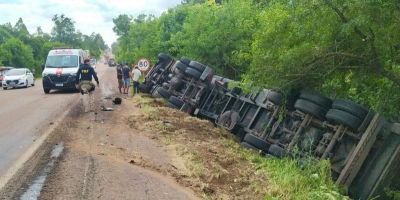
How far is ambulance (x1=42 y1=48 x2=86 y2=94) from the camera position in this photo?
77.6 ft

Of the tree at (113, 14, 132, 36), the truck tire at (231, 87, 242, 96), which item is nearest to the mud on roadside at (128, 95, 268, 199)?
the truck tire at (231, 87, 242, 96)

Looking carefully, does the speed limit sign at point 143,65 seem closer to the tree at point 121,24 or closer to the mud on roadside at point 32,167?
the mud on roadside at point 32,167

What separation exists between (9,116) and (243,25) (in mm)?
8002

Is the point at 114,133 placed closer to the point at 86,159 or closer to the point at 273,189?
the point at 86,159

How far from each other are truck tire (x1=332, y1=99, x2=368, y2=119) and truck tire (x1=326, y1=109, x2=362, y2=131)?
6 centimetres

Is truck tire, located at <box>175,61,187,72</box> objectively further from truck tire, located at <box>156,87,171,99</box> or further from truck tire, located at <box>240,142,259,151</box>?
truck tire, located at <box>240,142,259,151</box>

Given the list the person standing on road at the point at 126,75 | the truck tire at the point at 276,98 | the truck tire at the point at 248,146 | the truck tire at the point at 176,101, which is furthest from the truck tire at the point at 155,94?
the truck tire at the point at 276,98

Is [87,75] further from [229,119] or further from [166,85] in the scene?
[229,119]

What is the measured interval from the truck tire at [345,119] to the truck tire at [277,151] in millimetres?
1234

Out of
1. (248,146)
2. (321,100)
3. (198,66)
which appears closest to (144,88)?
(198,66)

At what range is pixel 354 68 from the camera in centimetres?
898

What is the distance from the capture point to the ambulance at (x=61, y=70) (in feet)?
77.6

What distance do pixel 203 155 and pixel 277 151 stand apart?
161 centimetres

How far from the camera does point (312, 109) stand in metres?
9.73
